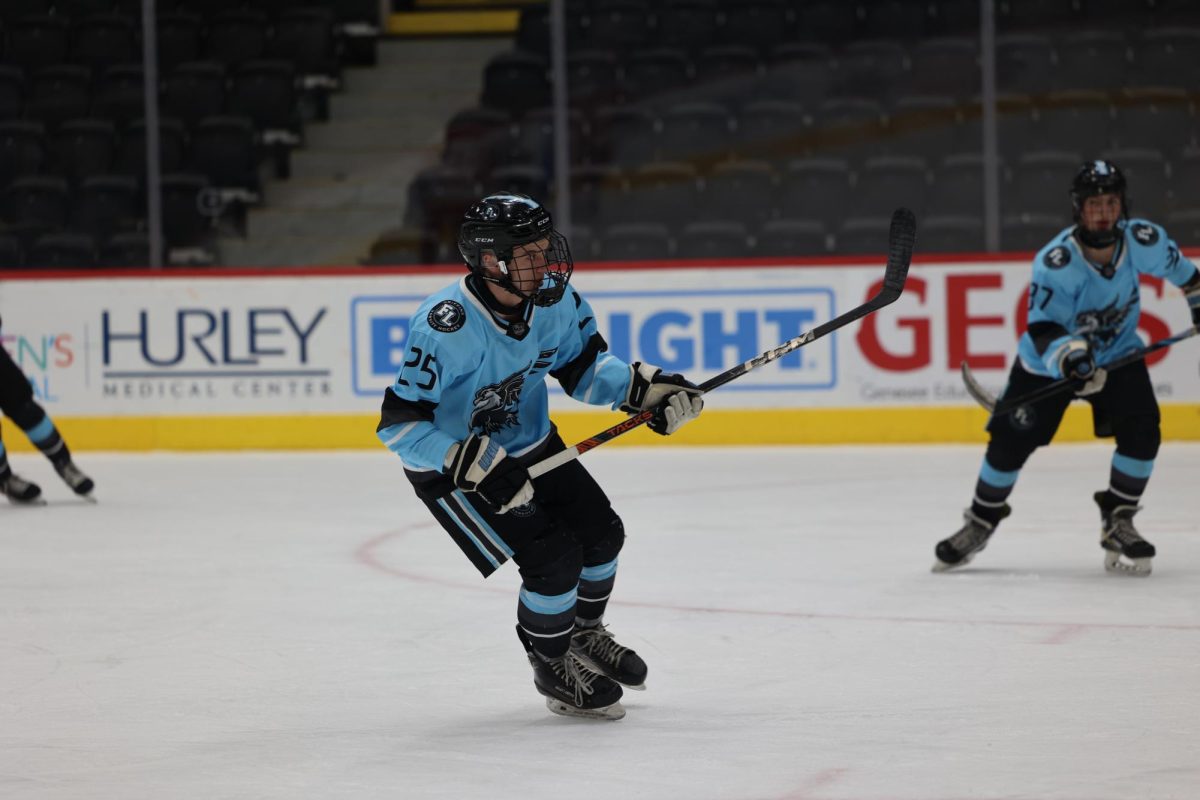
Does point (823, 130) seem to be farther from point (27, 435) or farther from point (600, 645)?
point (600, 645)

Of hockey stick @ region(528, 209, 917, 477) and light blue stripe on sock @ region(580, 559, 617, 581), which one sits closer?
hockey stick @ region(528, 209, 917, 477)

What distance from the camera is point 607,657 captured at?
138 inches

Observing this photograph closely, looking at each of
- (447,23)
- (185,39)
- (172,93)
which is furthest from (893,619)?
(447,23)

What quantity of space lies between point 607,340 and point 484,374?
5.53m

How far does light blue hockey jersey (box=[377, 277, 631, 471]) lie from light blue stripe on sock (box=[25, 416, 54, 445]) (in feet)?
13.0

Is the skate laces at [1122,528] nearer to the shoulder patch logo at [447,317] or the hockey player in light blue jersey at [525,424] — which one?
the hockey player in light blue jersey at [525,424]

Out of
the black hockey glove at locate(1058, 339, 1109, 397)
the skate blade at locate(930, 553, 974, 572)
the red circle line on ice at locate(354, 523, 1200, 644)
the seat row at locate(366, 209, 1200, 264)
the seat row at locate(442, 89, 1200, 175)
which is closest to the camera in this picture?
the red circle line on ice at locate(354, 523, 1200, 644)

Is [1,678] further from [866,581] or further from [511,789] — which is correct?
[866,581]

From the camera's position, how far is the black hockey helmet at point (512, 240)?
3.22 metres

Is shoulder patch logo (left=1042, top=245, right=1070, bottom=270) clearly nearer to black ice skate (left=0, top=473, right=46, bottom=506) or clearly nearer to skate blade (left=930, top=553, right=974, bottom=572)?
skate blade (left=930, top=553, right=974, bottom=572)

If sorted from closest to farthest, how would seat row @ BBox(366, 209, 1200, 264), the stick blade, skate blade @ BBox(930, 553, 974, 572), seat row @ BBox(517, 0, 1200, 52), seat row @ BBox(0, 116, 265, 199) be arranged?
the stick blade → skate blade @ BBox(930, 553, 974, 572) → seat row @ BBox(366, 209, 1200, 264) → seat row @ BBox(517, 0, 1200, 52) → seat row @ BBox(0, 116, 265, 199)

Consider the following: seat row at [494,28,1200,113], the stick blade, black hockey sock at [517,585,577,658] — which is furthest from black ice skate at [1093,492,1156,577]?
seat row at [494,28,1200,113]

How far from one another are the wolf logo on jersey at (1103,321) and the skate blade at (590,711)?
2.24 m

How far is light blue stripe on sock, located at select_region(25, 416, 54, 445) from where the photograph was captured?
6922 mm
